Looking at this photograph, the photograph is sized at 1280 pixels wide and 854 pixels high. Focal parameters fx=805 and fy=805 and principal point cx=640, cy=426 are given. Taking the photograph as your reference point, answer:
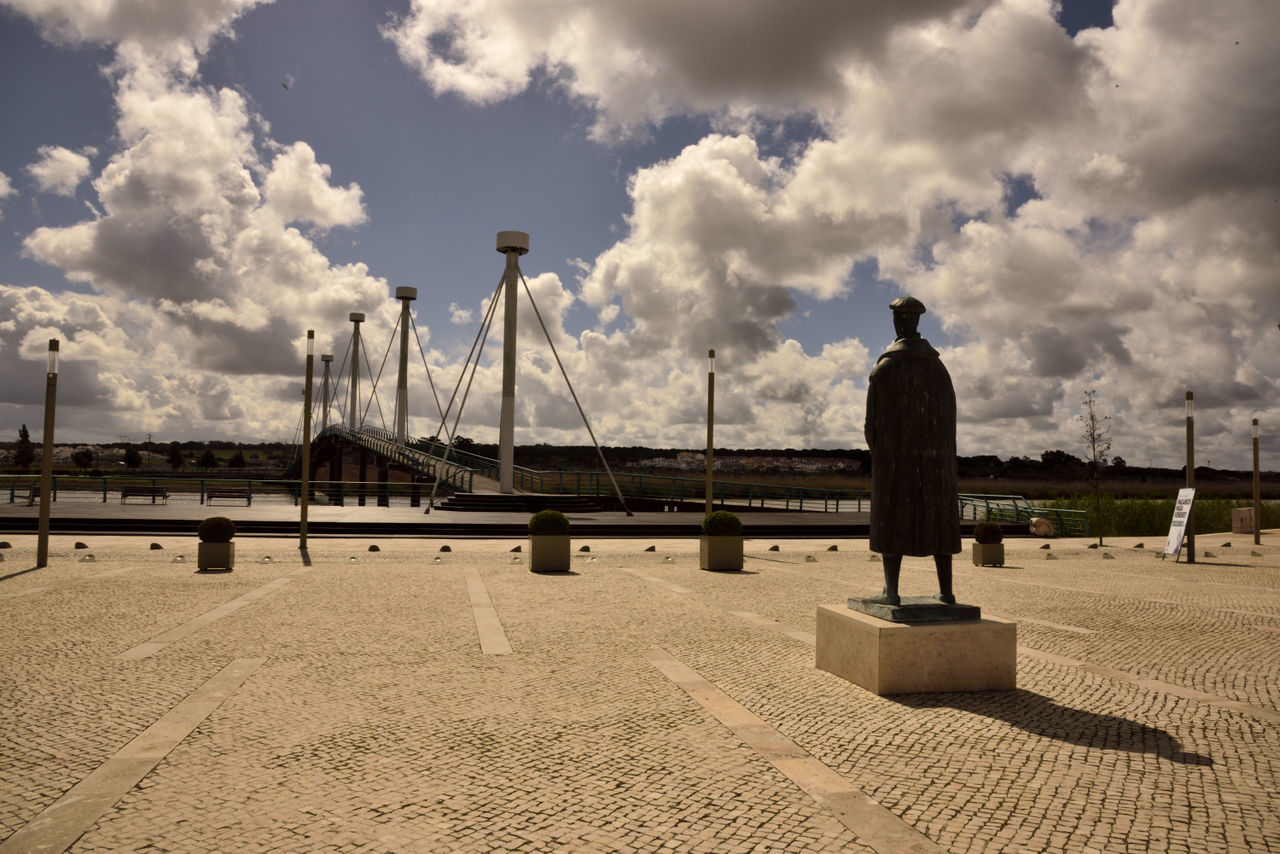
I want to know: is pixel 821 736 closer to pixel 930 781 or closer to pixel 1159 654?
pixel 930 781

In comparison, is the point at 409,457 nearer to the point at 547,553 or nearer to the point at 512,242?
the point at 512,242

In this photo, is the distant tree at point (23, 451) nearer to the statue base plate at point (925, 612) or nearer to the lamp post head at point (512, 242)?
the lamp post head at point (512, 242)

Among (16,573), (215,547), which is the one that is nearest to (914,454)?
(215,547)

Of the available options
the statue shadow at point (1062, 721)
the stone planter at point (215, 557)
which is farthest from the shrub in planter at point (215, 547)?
the statue shadow at point (1062, 721)

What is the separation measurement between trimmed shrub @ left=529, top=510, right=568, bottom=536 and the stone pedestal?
306 inches

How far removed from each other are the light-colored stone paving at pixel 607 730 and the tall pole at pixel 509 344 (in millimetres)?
20265

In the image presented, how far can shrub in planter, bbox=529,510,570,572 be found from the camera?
13.1 meters

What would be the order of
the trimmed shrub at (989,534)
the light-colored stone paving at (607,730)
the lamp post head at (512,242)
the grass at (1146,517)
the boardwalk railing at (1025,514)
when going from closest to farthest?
the light-colored stone paving at (607,730) < the trimmed shrub at (989,534) < the boardwalk railing at (1025,514) < the grass at (1146,517) < the lamp post head at (512,242)

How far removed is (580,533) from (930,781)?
55.4ft

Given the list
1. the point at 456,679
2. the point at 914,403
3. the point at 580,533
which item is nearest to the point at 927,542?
the point at 914,403

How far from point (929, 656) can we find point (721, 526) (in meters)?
7.81

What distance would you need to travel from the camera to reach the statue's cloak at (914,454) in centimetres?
593

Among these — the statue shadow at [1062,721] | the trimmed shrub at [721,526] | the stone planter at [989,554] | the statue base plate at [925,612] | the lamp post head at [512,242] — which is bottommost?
the statue shadow at [1062,721]

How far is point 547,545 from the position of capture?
13.1m
